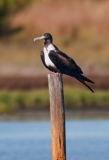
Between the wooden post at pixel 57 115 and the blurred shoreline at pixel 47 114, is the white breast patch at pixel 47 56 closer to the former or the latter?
the wooden post at pixel 57 115

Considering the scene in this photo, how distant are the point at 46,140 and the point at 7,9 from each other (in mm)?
24829

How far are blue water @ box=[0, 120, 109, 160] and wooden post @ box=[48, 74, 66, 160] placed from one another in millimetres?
5401

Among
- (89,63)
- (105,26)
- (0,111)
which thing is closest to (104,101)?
(0,111)

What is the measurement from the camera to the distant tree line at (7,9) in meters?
41.2

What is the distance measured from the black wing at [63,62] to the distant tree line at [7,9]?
29.1 m

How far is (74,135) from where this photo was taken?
64.7 feet

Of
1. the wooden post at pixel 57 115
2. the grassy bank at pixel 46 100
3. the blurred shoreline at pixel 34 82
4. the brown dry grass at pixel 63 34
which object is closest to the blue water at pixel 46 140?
the grassy bank at pixel 46 100

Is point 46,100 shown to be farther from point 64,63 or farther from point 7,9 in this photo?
point 7,9

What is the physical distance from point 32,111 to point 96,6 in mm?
17013

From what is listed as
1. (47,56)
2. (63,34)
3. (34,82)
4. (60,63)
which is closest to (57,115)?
(60,63)

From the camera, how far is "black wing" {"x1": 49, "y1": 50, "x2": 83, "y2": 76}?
1166cm

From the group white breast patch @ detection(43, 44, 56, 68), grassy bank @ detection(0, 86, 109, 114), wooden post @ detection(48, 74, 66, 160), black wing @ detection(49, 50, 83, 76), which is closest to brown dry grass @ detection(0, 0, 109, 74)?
grassy bank @ detection(0, 86, 109, 114)

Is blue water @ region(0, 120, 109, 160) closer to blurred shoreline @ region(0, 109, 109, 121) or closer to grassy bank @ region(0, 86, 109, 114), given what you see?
blurred shoreline @ region(0, 109, 109, 121)

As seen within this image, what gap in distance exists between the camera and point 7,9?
43094mm
